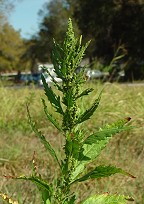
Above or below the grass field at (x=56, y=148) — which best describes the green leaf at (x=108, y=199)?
above

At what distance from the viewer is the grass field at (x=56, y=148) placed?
322 cm

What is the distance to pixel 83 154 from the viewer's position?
1428 millimetres

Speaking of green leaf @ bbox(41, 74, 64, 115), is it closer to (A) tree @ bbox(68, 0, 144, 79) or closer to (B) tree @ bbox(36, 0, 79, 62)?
(A) tree @ bbox(68, 0, 144, 79)

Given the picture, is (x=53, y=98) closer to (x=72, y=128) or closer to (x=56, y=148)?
(x=72, y=128)

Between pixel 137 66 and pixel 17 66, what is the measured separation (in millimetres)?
34406

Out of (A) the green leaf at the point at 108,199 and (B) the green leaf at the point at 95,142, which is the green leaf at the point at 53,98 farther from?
(A) the green leaf at the point at 108,199

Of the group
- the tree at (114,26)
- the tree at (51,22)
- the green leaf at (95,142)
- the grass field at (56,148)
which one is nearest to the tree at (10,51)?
the tree at (51,22)

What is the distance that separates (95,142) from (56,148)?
289cm

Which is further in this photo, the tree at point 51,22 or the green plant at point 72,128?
the tree at point 51,22

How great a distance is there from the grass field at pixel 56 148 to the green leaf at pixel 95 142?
3.31 feet

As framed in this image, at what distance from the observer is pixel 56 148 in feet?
13.9

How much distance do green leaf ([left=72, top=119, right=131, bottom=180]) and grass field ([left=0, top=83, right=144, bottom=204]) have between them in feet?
3.31

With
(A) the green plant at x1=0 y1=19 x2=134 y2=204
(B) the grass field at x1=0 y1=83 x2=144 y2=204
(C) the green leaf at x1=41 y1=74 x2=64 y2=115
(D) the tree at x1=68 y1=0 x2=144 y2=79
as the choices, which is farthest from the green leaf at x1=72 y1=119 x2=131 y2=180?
(D) the tree at x1=68 y1=0 x2=144 y2=79

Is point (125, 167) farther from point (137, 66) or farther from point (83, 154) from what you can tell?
point (137, 66)
